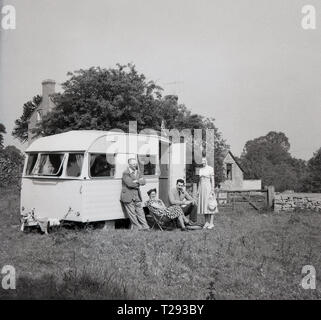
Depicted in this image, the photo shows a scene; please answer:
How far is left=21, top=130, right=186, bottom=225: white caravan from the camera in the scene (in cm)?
1070

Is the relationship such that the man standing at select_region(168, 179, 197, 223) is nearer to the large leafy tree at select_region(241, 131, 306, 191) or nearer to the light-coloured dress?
the light-coloured dress

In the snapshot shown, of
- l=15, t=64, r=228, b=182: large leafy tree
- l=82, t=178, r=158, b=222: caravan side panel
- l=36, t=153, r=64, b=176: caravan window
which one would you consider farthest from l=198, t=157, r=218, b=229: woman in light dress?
l=15, t=64, r=228, b=182: large leafy tree

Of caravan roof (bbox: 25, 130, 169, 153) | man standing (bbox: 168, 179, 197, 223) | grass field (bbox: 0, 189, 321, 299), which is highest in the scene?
caravan roof (bbox: 25, 130, 169, 153)

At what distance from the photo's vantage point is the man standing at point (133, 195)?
451 inches

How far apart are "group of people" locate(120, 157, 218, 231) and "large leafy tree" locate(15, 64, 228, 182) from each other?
409 inches

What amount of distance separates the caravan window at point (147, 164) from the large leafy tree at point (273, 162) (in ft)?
200

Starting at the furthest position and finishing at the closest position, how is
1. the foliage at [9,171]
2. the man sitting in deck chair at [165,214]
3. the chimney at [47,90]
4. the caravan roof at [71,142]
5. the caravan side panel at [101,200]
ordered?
the chimney at [47,90] → the foliage at [9,171] → the man sitting in deck chair at [165,214] → the caravan roof at [71,142] → the caravan side panel at [101,200]

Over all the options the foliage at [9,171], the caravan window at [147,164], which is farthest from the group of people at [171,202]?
the foliage at [9,171]

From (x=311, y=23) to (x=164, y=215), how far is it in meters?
5.95

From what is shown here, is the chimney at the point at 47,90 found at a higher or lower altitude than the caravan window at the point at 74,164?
higher

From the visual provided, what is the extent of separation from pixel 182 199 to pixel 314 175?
51.2 m

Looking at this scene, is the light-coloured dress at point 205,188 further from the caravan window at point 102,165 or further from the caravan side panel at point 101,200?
the caravan window at point 102,165
